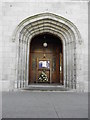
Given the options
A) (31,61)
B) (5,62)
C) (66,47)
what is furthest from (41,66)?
(5,62)

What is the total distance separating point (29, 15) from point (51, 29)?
1955 millimetres

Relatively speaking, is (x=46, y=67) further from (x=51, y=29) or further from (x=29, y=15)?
(x=29, y=15)

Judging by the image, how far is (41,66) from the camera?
15656mm

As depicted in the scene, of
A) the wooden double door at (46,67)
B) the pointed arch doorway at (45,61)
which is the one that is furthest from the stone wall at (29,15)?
the wooden double door at (46,67)

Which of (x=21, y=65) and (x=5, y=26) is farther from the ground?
(x=5, y=26)

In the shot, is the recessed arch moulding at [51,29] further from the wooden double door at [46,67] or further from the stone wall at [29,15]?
the wooden double door at [46,67]

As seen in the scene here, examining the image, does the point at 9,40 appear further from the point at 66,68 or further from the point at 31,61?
the point at 31,61

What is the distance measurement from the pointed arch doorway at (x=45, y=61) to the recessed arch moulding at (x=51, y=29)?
4199mm

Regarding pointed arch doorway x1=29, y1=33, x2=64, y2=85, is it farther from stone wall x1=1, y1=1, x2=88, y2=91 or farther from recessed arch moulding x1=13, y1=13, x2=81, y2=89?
stone wall x1=1, y1=1, x2=88, y2=91

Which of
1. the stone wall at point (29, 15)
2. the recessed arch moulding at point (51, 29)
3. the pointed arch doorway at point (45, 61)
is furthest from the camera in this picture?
the pointed arch doorway at point (45, 61)

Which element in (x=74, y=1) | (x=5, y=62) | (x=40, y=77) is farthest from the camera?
(x=40, y=77)

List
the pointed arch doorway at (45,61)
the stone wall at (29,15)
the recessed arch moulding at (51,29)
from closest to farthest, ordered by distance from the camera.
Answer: the stone wall at (29,15), the recessed arch moulding at (51,29), the pointed arch doorway at (45,61)

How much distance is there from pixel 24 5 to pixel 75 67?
16.5 feet

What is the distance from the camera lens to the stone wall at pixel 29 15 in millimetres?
9984
